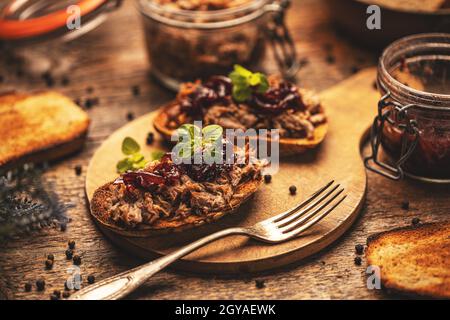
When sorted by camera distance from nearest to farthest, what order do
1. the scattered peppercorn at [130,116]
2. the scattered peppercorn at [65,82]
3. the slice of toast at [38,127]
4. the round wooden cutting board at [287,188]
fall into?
1. the round wooden cutting board at [287,188]
2. the slice of toast at [38,127]
3. the scattered peppercorn at [130,116]
4. the scattered peppercorn at [65,82]

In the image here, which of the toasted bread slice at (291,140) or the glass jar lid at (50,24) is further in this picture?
the glass jar lid at (50,24)

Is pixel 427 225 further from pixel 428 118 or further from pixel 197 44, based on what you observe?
pixel 197 44

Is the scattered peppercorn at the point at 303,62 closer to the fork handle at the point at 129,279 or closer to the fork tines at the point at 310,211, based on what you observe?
the fork tines at the point at 310,211

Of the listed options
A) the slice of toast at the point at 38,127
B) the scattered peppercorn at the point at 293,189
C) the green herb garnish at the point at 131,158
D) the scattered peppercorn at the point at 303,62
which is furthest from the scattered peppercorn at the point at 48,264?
the scattered peppercorn at the point at 303,62

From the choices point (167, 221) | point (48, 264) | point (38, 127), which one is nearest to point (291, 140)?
point (167, 221)

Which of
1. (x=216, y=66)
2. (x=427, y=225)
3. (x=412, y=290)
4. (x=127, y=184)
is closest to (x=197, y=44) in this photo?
(x=216, y=66)

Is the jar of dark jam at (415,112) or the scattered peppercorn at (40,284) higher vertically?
the jar of dark jam at (415,112)
